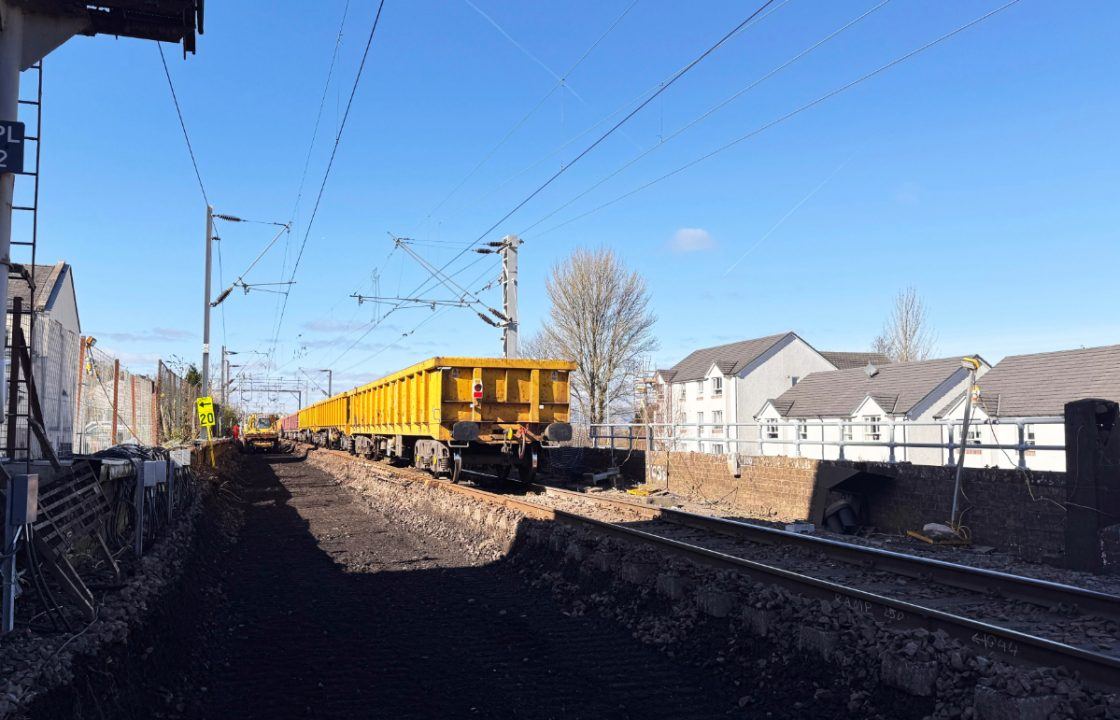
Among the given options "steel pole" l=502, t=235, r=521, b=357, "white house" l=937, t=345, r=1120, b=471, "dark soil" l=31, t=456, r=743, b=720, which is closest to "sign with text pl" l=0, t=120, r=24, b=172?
"dark soil" l=31, t=456, r=743, b=720

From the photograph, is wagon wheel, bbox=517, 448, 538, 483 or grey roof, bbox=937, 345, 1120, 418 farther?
grey roof, bbox=937, 345, 1120, 418

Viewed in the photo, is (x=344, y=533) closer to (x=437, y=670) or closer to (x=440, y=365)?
(x=440, y=365)

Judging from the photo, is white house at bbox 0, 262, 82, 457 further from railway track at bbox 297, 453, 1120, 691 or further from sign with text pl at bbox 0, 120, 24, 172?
railway track at bbox 297, 453, 1120, 691

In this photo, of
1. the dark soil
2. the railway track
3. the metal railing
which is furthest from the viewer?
the metal railing

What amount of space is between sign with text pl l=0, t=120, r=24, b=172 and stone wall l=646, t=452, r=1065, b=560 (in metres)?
11.1

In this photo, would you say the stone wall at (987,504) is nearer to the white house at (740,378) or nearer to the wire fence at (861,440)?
the wire fence at (861,440)

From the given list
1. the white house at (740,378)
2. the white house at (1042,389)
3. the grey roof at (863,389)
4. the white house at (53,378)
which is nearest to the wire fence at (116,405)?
the white house at (53,378)

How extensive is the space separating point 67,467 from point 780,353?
Result: 4639 centimetres

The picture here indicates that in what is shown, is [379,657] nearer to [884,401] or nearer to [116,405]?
[116,405]

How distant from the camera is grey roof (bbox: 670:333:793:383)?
163 feet

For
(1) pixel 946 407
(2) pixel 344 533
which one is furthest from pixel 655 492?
(1) pixel 946 407

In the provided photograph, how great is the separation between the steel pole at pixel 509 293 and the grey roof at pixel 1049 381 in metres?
14.9

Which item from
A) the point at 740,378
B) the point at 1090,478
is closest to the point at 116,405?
the point at 1090,478

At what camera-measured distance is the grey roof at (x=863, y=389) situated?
36812 mm
